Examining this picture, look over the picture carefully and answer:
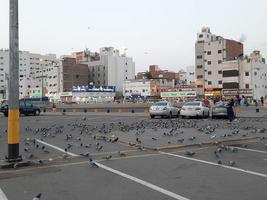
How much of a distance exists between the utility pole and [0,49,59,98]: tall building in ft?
451

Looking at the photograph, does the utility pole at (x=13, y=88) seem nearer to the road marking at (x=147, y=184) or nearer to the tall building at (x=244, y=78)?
the road marking at (x=147, y=184)

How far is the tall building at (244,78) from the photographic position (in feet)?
372

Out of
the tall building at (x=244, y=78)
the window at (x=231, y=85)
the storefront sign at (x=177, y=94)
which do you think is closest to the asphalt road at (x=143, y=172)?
the tall building at (x=244, y=78)

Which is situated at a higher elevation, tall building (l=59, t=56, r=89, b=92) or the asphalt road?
tall building (l=59, t=56, r=89, b=92)

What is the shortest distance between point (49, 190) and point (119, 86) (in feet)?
549

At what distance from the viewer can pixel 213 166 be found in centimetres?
1038

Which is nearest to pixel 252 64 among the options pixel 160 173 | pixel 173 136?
pixel 173 136

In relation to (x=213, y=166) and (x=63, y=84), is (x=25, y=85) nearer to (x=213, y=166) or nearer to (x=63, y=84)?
(x=63, y=84)

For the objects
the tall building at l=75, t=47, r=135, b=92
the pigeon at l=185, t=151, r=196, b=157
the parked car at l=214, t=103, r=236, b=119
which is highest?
the tall building at l=75, t=47, r=135, b=92

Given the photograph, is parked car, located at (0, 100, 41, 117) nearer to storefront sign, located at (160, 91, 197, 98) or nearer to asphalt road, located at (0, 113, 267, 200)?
asphalt road, located at (0, 113, 267, 200)

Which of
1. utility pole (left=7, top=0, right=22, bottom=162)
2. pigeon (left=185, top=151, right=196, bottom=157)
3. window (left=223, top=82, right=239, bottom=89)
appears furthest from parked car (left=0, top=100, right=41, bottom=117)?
window (left=223, top=82, right=239, bottom=89)

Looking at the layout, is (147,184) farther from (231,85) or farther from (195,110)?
(231,85)

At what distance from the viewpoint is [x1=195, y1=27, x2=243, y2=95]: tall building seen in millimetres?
118875

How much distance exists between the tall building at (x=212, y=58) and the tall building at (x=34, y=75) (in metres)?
54.8
